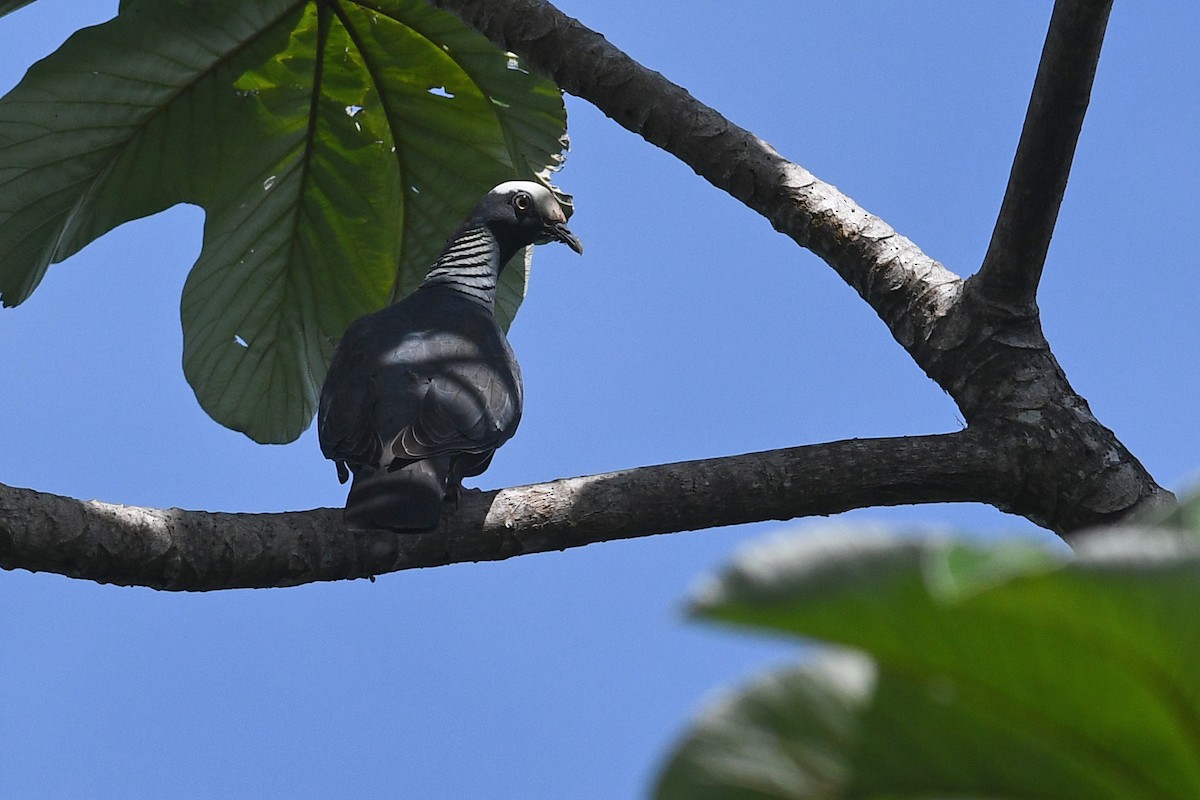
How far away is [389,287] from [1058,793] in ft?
10.8

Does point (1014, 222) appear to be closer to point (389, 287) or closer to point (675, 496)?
point (675, 496)

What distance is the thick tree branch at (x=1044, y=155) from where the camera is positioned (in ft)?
6.70

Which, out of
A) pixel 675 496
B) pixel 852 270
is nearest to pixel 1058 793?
pixel 675 496

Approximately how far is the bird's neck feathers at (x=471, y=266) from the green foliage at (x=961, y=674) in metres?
3.08

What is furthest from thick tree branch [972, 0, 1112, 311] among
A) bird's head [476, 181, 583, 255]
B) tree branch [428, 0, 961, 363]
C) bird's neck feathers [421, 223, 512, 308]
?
bird's head [476, 181, 583, 255]

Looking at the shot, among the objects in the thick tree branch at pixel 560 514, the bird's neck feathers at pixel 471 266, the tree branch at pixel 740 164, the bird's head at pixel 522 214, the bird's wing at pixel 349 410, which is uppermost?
the bird's head at pixel 522 214

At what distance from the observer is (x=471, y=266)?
369cm

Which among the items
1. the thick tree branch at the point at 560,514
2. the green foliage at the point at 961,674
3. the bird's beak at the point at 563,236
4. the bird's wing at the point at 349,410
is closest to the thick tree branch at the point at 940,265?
the thick tree branch at the point at 560,514

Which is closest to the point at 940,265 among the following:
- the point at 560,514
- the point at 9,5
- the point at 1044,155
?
the point at 1044,155

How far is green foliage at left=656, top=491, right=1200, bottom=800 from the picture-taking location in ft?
1.51

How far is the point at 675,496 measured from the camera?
84.0 inches

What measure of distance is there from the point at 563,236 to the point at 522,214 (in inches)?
6.3

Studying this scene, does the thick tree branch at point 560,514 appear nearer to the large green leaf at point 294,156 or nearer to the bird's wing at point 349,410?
the bird's wing at point 349,410

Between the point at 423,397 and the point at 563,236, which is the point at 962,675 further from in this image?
the point at 563,236
